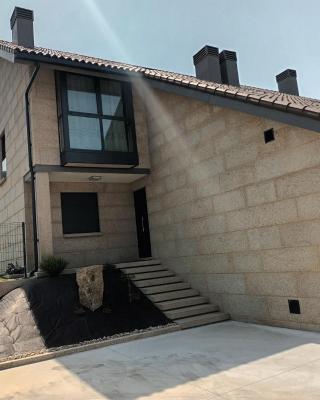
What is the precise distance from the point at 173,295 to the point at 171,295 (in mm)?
59

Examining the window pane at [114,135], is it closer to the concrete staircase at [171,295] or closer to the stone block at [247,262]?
the concrete staircase at [171,295]

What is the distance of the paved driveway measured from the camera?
455 centimetres

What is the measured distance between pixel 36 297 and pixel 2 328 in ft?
3.84

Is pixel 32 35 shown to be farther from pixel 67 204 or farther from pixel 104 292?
pixel 104 292

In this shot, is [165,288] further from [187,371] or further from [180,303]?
[187,371]

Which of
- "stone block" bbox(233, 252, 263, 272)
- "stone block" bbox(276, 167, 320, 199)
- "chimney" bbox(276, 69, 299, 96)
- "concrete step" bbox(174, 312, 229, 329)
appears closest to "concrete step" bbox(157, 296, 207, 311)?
"concrete step" bbox(174, 312, 229, 329)

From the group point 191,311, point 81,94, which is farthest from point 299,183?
Answer: point 81,94

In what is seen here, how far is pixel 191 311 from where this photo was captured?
29.9 ft

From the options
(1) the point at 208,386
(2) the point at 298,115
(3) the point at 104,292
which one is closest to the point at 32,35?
(3) the point at 104,292

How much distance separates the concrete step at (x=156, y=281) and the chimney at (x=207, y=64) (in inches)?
312

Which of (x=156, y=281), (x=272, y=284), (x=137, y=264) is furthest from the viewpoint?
(x=137, y=264)

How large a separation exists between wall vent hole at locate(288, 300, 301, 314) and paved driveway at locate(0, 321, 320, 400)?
41 centimetres

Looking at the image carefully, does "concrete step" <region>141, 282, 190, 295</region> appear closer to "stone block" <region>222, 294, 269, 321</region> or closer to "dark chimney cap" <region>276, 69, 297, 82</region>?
"stone block" <region>222, 294, 269, 321</region>

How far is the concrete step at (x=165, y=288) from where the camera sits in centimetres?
992
